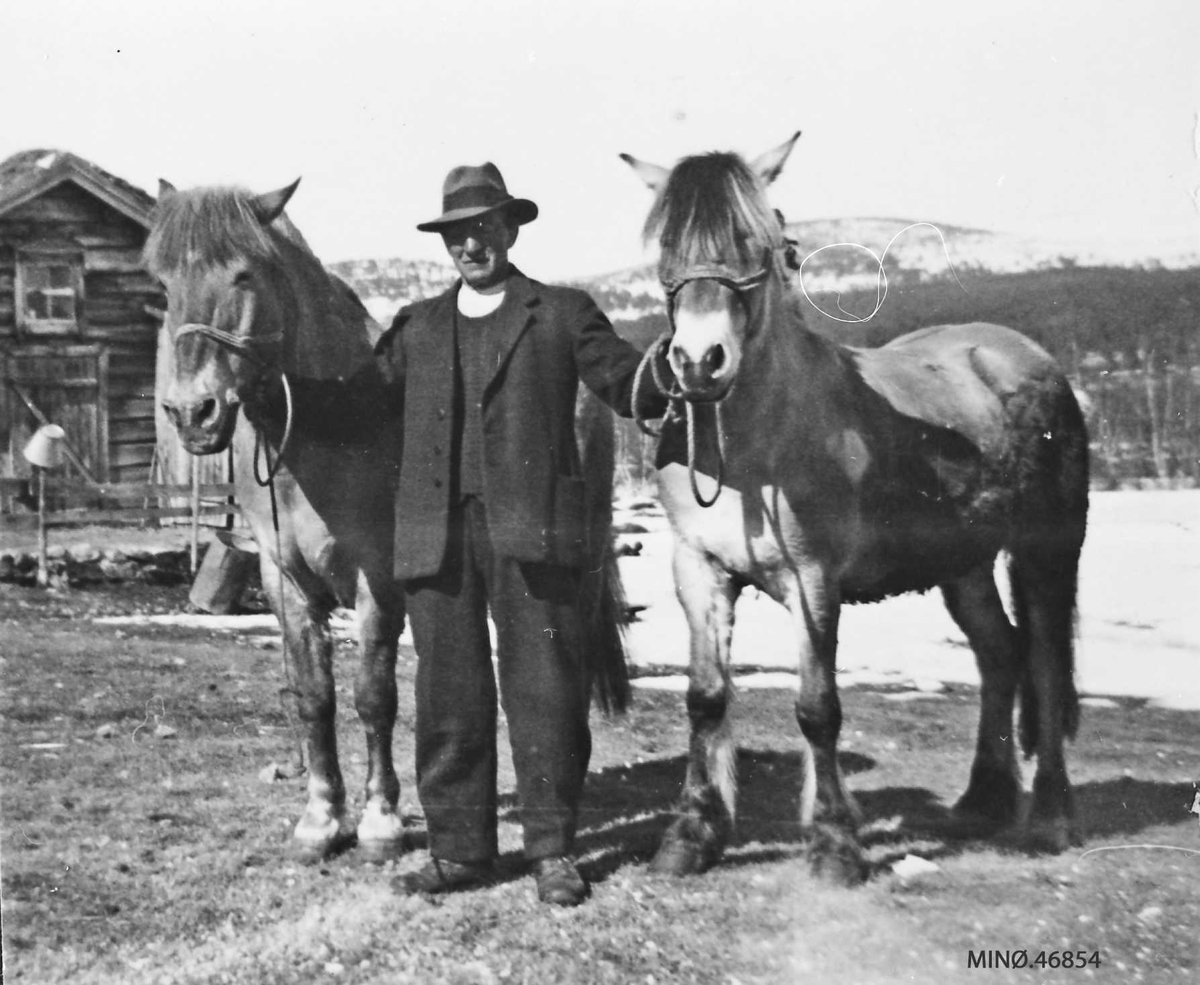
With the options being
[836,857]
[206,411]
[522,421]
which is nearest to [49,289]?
[206,411]

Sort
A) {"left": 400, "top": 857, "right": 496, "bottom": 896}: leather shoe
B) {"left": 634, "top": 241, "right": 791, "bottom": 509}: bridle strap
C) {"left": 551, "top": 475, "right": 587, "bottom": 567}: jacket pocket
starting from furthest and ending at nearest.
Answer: {"left": 400, "top": 857, "right": 496, "bottom": 896}: leather shoe → {"left": 551, "top": 475, "right": 587, "bottom": 567}: jacket pocket → {"left": 634, "top": 241, "right": 791, "bottom": 509}: bridle strap

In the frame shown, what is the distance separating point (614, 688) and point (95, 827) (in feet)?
6.16

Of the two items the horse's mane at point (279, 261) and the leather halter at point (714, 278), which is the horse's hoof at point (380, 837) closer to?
the horse's mane at point (279, 261)

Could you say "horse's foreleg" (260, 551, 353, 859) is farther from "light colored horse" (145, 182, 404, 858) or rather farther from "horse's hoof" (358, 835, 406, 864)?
"horse's hoof" (358, 835, 406, 864)

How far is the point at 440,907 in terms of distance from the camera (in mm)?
3736

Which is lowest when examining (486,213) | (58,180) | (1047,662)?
(1047,662)

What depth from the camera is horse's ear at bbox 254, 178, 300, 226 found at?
12.4ft

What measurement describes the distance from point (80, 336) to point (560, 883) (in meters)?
3.16

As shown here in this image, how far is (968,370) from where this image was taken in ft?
14.8

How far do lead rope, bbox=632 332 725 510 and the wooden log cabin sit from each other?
2078 millimetres

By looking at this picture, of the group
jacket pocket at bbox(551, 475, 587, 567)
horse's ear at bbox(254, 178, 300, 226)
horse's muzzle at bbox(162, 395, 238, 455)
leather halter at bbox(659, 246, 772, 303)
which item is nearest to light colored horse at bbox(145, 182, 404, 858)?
horse's ear at bbox(254, 178, 300, 226)

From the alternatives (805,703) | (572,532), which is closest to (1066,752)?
(805,703)

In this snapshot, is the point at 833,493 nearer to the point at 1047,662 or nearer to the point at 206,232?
the point at 1047,662

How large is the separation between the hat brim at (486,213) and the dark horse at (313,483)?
0.48m
